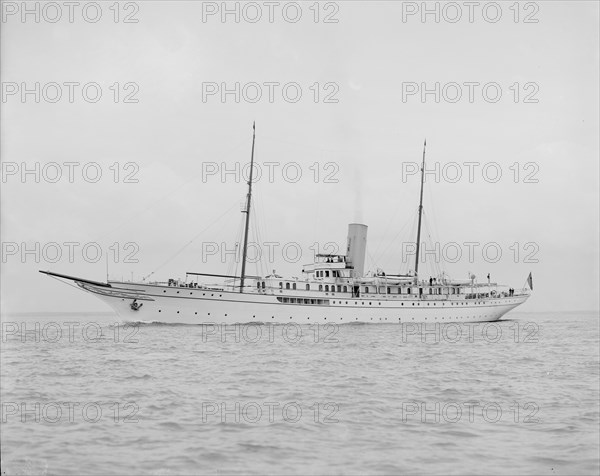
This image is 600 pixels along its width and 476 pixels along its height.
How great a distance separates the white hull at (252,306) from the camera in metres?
41.7

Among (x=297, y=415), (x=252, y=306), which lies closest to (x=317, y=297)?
(x=252, y=306)

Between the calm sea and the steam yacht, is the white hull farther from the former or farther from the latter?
the calm sea

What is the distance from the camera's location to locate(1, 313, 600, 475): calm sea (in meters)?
9.41

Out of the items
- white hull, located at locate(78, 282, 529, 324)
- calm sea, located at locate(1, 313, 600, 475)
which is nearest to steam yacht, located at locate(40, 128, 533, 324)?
white hull, located at locate(78, 282, 529, 324)

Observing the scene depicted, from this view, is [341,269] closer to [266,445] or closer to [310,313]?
[310,313]

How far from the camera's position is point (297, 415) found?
12492mm

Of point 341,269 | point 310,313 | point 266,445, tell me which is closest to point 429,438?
point 266,445

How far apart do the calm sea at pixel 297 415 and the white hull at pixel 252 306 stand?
1783 cm

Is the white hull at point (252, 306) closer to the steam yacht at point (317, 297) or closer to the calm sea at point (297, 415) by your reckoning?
the steam yacht at point (317, 297)

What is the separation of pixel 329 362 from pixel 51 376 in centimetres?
951

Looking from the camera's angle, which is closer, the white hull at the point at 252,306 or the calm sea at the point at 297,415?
the calm sea at the point at 297,415

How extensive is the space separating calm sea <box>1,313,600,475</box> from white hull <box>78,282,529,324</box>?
58.5ft

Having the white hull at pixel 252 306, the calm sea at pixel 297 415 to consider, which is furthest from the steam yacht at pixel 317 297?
the calm sea at pixel 297 415

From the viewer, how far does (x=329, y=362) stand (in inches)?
875
